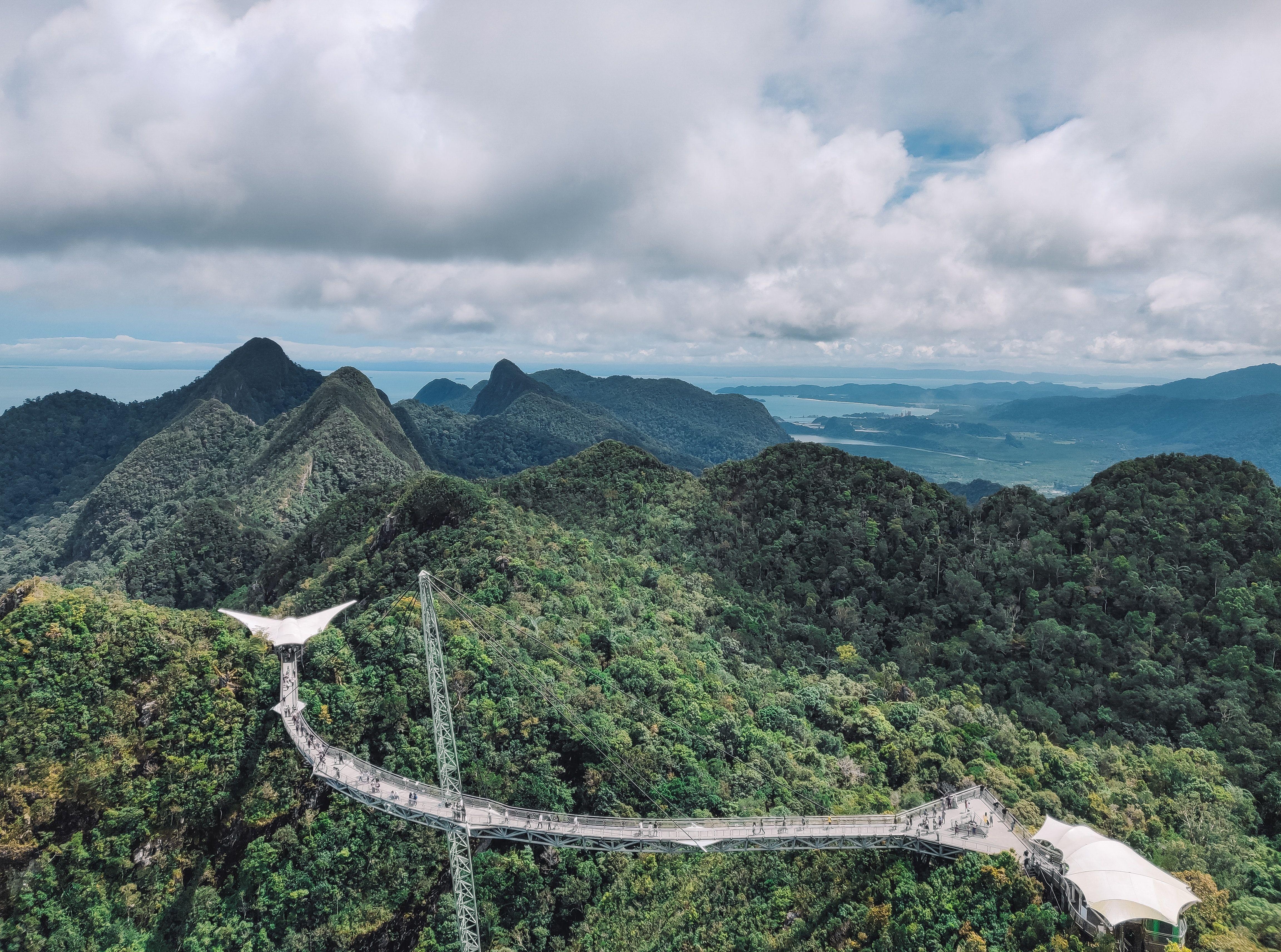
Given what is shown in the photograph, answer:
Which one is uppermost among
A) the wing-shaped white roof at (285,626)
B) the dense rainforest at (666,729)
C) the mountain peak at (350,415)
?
the mountain peak at (350,415)

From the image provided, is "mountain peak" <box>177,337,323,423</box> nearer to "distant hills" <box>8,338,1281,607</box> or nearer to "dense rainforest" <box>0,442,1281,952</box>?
"distant hills" <box>8,338,1281,607</box>

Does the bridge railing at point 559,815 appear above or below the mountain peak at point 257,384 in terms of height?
below

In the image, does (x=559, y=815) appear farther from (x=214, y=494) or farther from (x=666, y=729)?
(x=214, y=494)

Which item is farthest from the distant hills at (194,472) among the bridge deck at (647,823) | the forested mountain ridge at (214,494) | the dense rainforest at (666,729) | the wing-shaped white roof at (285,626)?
the bridge deck at (647,823)

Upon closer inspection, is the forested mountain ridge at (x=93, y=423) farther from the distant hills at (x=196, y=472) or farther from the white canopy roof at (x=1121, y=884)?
the white canopy roof at (x=1121, y=884)

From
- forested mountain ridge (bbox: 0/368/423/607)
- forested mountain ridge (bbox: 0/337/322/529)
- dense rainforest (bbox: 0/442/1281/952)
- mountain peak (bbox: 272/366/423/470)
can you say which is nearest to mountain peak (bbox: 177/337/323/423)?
forested mountain ridge (bbox: 0/337/322/529)

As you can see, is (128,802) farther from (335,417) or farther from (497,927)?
(335,417)
